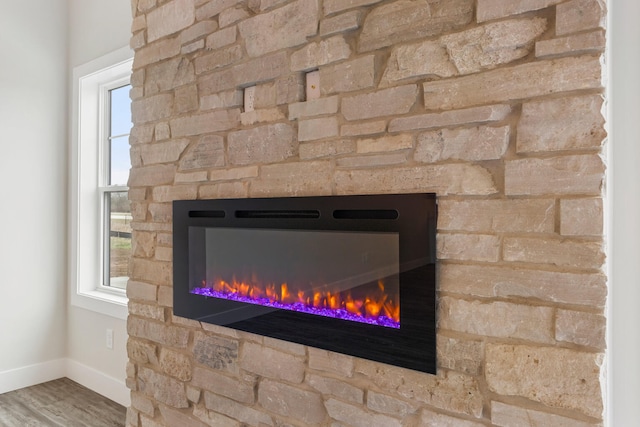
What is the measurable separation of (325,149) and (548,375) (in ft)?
3.31

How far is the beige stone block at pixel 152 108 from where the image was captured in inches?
92.5

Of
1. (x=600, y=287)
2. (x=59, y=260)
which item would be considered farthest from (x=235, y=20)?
(x=59, y=260)

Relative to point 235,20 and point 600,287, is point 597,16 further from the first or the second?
point 235,20

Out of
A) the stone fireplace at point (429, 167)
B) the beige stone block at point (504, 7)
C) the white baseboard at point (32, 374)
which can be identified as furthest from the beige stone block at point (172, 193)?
the white baseboard at point (32, 374)

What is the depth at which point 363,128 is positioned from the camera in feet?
5.31

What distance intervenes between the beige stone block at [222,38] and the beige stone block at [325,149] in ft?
2.11

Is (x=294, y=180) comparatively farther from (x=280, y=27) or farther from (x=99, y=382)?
(x=99, y=382)

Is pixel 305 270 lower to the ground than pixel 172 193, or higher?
lower

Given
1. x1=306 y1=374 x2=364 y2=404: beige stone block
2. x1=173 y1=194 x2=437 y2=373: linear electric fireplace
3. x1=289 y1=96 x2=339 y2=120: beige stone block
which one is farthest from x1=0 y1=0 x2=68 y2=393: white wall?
x1=306 y1=374 x2=364 y2=404: beige stone block

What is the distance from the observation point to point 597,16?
3.97 feet

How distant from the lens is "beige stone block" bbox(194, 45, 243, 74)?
2035 millimetres

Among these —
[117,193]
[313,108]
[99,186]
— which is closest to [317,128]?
[313,108]

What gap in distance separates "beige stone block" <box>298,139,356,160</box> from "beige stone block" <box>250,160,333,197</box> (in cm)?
3

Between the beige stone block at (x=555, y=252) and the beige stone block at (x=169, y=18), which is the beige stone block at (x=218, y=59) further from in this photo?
the beige stone block at (x=555, y=252)
